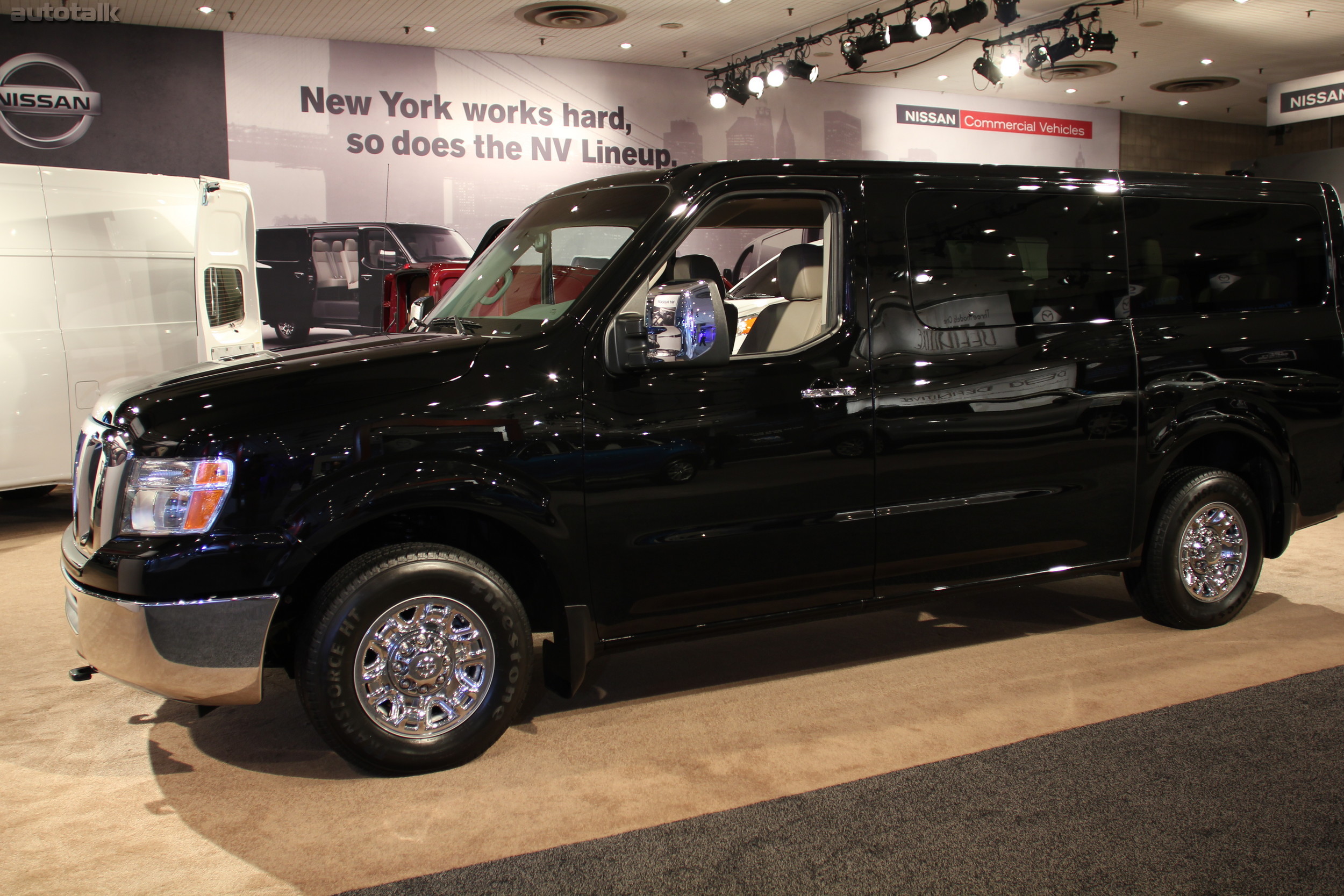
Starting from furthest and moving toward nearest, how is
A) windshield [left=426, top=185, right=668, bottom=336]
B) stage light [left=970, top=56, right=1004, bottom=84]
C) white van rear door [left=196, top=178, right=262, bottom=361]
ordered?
stage light [left=970, top=56, right=1004, bottom=84], white van rear door [left=196, top=178, right=262, bottom=361], windshield [left=426, top=185, right=668, bottom=336]

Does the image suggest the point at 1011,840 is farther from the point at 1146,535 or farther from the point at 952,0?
the point at 952,0

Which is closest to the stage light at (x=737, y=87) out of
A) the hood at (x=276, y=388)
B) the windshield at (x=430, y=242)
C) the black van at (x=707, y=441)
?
the windshield at (x=430, y=242)

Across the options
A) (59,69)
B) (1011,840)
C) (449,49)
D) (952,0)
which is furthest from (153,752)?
(952,0)

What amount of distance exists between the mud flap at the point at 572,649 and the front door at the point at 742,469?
56mm

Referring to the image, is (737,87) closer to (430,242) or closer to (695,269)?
(430,242)

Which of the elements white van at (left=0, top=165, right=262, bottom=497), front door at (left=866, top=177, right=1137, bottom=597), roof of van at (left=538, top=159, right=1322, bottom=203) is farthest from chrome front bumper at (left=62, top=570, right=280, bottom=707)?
white van at (left=0, top=165, right=262, bottom=497)

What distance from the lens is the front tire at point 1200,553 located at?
4086mm

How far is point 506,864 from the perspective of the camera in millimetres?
2510

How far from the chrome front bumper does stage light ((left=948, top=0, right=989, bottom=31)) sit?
419 inches

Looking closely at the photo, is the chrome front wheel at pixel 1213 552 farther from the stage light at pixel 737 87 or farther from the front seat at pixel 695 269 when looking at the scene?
the stage light at pixel 737 87

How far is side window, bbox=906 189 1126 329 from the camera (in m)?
3.50

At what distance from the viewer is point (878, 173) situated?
11.4ft

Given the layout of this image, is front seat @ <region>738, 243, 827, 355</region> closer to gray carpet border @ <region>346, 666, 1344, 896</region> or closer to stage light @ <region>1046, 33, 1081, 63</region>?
gray carpet border @ <region>346, 666, 1344, 896</region>

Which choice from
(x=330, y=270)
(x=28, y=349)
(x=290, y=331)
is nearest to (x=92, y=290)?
(x=28, y=349)
